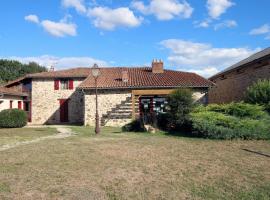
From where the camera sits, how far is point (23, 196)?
209 inches

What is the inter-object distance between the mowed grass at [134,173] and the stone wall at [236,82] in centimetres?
1098

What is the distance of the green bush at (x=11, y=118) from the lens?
69.9 ft

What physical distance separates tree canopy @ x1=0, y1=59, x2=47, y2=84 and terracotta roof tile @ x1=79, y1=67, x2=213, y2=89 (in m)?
34.5

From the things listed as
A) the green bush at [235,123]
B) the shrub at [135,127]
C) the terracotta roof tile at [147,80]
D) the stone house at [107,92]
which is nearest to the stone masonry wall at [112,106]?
the stone house at [107,92]


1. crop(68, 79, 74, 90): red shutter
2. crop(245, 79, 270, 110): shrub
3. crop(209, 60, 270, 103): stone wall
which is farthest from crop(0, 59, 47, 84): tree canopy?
crop(245, 79, 270, 110): shrub

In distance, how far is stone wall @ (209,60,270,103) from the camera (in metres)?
20.0

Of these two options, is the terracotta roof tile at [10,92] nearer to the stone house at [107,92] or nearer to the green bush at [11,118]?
the stone house at [107,92]

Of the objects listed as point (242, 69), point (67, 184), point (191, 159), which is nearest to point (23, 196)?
point (67, 184)

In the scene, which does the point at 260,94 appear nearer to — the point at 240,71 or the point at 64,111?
the point at 240,71

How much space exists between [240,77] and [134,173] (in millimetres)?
18496

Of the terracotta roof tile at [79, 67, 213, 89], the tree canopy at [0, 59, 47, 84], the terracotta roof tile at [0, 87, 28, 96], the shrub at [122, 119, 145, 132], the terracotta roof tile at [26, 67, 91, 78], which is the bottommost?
the shrub at [122, 119, 145, 132]

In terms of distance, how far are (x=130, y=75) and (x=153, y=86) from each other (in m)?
4.05

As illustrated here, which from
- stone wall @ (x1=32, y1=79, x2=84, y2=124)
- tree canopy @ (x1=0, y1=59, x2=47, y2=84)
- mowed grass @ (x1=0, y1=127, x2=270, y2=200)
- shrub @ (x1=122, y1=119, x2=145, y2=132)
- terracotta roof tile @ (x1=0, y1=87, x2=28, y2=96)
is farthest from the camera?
tree canopy @ (x1=0, y1=59, x2=47, y2=84)

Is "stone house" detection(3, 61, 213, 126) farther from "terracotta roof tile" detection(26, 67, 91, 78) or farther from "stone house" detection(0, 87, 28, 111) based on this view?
"stone house" detection(0, 87, 28, 111)
